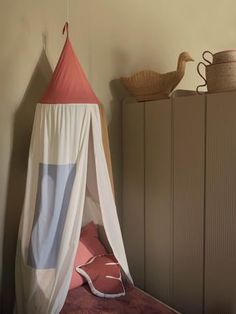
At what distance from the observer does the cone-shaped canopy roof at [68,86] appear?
195cm

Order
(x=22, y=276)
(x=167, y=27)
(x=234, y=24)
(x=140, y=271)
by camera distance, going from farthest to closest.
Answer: (x=234, y=24) < (x=167, y=27) < (x=140, y=271) < (x=22, y=276)

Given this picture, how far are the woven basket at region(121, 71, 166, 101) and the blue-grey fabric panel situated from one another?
0.81 metres

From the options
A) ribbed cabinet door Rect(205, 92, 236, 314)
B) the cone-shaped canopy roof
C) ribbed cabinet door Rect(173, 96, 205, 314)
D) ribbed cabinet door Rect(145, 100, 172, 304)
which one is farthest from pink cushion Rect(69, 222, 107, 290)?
the cone-shaped canopy roof

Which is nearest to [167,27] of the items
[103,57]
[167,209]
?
[103,57]

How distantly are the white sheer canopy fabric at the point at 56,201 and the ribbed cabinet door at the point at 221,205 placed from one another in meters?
0.54

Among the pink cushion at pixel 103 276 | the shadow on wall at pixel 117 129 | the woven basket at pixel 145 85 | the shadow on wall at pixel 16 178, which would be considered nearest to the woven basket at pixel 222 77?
the woven basket at pixel 145 85

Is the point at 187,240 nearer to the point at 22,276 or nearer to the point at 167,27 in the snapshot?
the point at 22,276

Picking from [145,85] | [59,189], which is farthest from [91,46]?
[59,189]

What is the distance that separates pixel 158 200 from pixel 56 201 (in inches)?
27.6

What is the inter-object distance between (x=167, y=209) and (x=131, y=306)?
0.60 metres

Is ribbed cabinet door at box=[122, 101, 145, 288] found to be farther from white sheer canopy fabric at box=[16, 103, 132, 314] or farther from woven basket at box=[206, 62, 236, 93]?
woven basket at box=[206, 62, 236, 93]

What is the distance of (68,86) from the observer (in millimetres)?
1974

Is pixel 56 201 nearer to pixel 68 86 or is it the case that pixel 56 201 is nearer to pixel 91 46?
pixel 68 86

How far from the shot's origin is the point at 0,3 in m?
2.07
